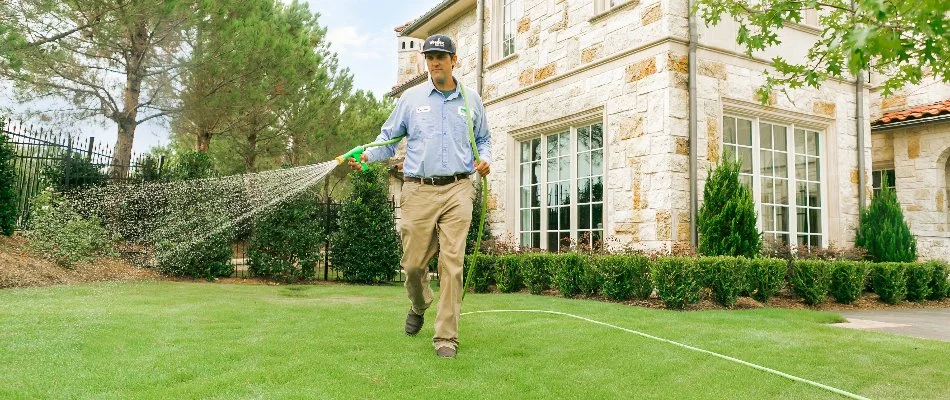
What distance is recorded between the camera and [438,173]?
4273 mm

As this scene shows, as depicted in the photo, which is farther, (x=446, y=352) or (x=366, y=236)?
(x=366, y=236)

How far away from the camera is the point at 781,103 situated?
923 cm

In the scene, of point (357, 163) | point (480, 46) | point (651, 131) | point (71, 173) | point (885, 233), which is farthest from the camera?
point (480, 46)

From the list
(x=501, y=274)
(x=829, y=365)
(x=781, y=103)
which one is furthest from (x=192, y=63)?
(x=829, y=365)

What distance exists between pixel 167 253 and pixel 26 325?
6373mm

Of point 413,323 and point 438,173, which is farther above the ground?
point 438,173

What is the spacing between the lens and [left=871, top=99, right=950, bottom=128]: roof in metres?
10.4

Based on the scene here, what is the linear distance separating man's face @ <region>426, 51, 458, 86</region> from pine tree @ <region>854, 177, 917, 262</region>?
7.79 m

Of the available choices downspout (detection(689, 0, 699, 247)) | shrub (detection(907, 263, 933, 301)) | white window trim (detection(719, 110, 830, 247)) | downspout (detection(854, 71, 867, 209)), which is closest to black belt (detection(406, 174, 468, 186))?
downspout (detection(689, 0, 699, 247))

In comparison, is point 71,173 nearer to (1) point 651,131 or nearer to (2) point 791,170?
(1) point 651,131

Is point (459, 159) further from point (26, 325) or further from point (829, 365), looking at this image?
point (26, 325)

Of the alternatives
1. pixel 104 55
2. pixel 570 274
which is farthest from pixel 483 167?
pixel 104 55

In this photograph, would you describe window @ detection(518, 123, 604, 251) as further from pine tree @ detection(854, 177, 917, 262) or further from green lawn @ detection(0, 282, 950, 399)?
pine tree @ detection(854, 177, 917, 262)

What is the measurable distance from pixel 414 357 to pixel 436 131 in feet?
4.82
